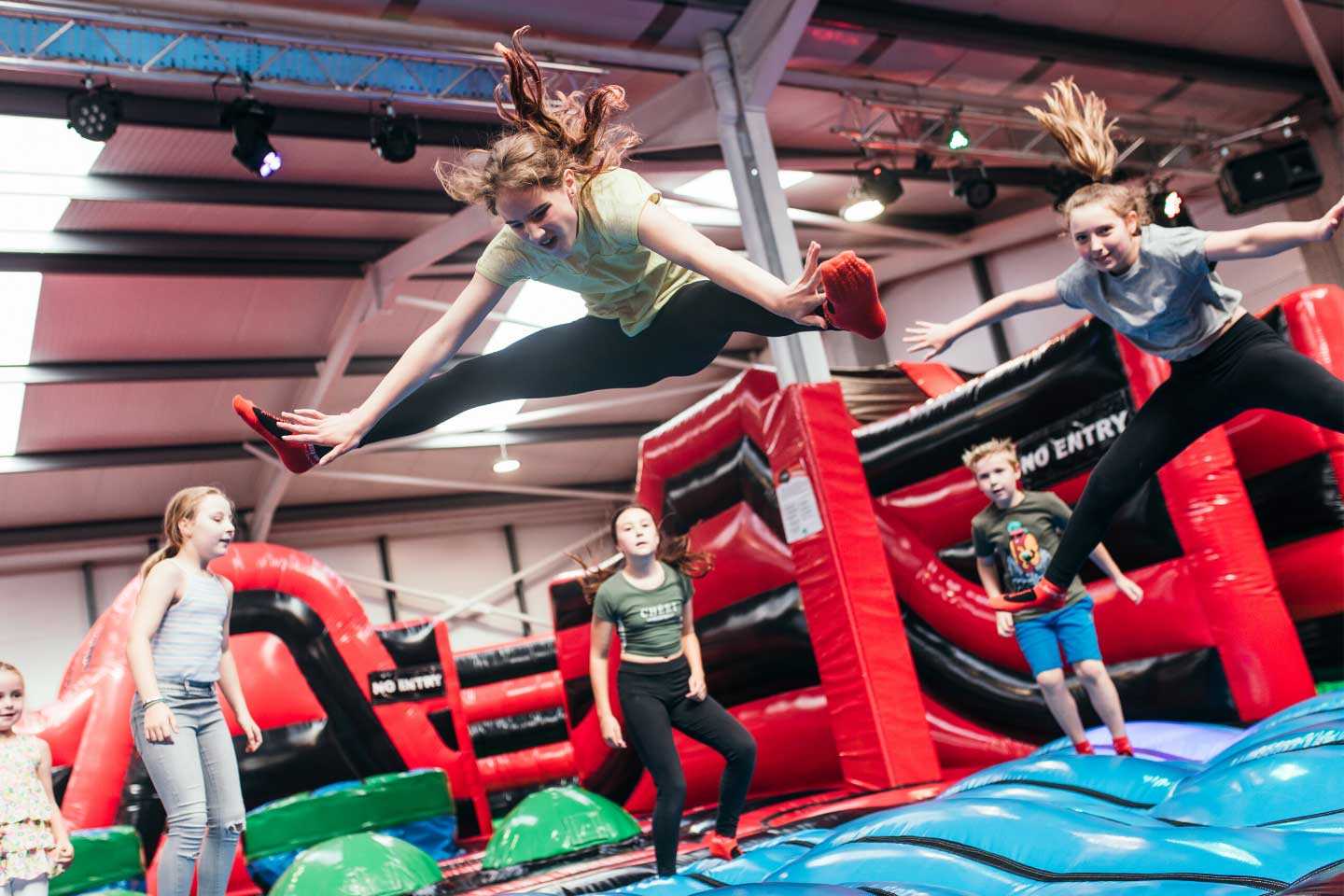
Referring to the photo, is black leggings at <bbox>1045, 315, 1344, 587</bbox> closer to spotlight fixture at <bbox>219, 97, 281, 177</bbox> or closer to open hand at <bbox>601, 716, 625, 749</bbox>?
open hand at <bbox>601, 716, 625, 749</bbox>

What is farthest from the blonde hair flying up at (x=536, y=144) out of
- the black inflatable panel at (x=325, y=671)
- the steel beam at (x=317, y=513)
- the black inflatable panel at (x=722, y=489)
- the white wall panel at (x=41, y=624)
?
the white wall panel at (x=41, y=624)

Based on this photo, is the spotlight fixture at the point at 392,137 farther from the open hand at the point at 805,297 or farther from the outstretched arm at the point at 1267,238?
the open hand at the point at 805,297

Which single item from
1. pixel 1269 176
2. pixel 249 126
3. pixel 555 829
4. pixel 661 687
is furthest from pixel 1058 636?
pixel 1269 176

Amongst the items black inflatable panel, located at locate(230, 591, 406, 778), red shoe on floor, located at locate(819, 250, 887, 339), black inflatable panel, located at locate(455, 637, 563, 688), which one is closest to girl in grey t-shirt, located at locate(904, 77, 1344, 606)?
red shoe on floor, located at locate(819, 250, 887, 339)

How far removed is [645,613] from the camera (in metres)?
3.54

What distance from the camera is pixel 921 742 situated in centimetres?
476

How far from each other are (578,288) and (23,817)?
248 centimetres

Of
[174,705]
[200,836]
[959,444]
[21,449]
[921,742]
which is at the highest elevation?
[21,449]

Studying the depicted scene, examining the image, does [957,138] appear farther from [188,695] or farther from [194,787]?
[194,787]

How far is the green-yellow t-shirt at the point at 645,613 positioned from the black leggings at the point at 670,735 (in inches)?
2.4

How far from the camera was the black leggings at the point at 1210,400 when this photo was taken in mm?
2500

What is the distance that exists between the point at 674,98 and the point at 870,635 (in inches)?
139

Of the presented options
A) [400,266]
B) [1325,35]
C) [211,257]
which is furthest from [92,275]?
[1325,35]

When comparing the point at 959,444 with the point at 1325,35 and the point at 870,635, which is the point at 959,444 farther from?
the point at 1325,35
